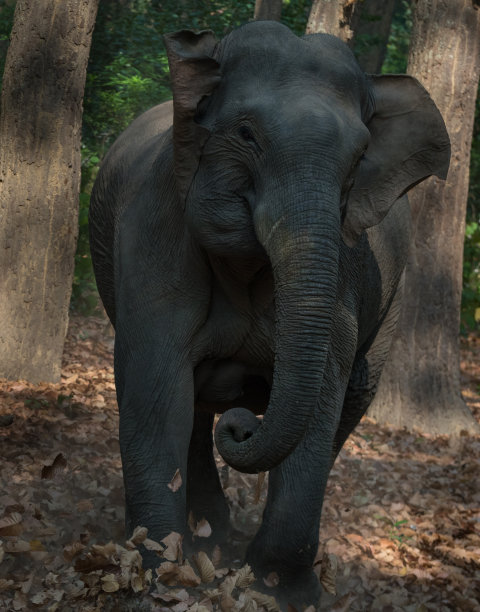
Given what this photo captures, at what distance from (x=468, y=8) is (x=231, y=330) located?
221 inches

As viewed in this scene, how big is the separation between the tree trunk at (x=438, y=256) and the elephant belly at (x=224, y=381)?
435 cm

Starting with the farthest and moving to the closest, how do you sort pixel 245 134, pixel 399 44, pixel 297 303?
pixel 399 44
pixel 245 134
pixel 297 303

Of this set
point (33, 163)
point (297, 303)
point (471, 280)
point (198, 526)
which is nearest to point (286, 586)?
point (198, 526)

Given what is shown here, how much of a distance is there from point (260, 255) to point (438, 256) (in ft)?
17.3

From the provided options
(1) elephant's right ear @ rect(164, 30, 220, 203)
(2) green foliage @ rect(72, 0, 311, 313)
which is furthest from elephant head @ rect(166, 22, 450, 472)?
(2) green foliage @ rect(72, 0, 311, 313)

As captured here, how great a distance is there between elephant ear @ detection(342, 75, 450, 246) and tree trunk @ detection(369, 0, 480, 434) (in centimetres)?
418

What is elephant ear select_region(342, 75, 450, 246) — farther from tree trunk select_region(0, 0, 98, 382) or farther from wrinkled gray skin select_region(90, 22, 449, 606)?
tree trunk select_region(0, 0, 98, 382)

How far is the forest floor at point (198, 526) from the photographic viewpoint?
4039mm

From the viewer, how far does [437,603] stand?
5.30m

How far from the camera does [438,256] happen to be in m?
8.76

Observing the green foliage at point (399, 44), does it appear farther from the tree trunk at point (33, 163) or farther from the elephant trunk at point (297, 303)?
the elephant trunk at point (297, 303)

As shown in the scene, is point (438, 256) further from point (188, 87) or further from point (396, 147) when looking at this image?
point (188, 87)

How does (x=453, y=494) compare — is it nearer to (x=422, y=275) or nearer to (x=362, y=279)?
(x=422, y=275)

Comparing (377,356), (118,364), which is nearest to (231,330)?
(118,364)
